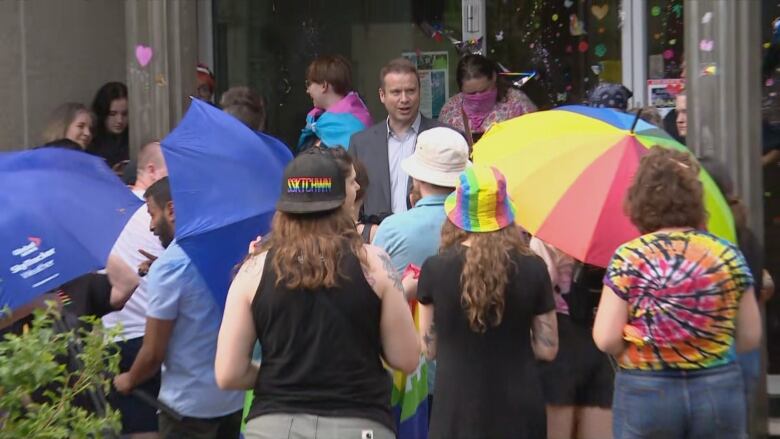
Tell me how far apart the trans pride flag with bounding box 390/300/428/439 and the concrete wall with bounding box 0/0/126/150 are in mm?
4028

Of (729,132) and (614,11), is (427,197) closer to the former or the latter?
(729,132)

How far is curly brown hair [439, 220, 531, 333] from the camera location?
4.66 metres

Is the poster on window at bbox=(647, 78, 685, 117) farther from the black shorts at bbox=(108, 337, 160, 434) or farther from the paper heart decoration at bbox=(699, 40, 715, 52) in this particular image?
the black shorts at bbox=(108, 337, 160, 434)

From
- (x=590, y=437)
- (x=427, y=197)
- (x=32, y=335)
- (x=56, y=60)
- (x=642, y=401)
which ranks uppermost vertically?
(x=56, y=60)

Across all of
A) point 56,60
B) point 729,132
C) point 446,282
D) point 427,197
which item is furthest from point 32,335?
point 56,60

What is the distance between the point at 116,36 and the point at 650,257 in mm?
5483

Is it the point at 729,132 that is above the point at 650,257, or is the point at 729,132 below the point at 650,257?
above

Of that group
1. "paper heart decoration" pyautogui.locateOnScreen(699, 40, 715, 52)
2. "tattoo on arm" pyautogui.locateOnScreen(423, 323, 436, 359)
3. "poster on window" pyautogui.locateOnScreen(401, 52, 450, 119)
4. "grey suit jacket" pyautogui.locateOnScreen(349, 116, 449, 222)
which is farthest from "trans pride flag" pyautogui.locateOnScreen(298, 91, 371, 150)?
"tattoo on arm" pyautogui.locateOnScreen(423, 323, 436, 359)

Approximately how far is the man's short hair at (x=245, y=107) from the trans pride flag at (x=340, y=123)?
98cm

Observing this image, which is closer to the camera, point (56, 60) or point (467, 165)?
point (467, 165)

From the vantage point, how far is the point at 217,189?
16.8ft

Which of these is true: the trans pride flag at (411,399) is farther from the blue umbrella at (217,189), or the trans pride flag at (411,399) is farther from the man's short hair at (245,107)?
the man's short hair at (245,107)

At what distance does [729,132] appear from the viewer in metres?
6.30

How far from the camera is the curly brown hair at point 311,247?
165 inches
